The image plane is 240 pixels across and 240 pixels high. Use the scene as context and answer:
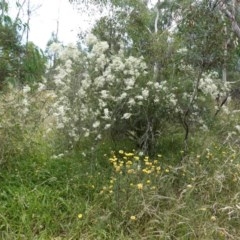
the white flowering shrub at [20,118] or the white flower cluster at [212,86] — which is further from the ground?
the white flower cluster at [212,86]

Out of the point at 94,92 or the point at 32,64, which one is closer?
the point at 94,92

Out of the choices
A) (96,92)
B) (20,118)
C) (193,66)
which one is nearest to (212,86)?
(193,66)

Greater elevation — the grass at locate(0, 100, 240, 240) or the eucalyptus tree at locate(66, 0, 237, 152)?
the eucalyptus tree at locate(66, 0, 237, 152)

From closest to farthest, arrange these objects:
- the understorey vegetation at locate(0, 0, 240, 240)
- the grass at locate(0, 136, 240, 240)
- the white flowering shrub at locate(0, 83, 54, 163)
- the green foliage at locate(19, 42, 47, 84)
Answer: the grass at locate(0, 136, 240, 240) → the understorey vegetation at locate(0, 0, 240, 240) → the white flowering shrub at locate(0, 83, 54, 163) → the green foliage at locate(19, 42, 47, 84)

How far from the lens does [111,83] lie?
436 cm

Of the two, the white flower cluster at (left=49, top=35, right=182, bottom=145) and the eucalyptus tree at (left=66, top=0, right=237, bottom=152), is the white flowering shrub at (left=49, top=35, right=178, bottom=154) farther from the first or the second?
the eucalyptus tree at (left=66, top=0, right=237, bottom=152)

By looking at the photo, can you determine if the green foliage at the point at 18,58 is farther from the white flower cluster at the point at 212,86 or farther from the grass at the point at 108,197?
the white flower cluster at the point at 212,86

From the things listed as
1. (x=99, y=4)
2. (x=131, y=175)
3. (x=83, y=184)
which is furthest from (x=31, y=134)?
(x=99, y=4)

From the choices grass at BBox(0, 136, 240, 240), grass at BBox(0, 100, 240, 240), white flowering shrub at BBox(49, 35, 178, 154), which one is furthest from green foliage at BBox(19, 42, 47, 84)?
grass at BBox(0, 136, 240, 240)

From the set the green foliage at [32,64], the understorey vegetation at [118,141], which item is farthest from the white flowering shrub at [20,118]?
the green foliage at [32,64]

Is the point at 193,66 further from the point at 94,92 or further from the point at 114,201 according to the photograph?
the point at 114,201

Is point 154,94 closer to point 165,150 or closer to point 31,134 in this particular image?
point 165,150

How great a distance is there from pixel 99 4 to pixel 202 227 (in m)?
8.50

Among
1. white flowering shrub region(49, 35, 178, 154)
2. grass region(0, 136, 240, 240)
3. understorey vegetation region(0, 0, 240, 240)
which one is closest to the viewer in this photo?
grass region(0, 136, 240, 240)
